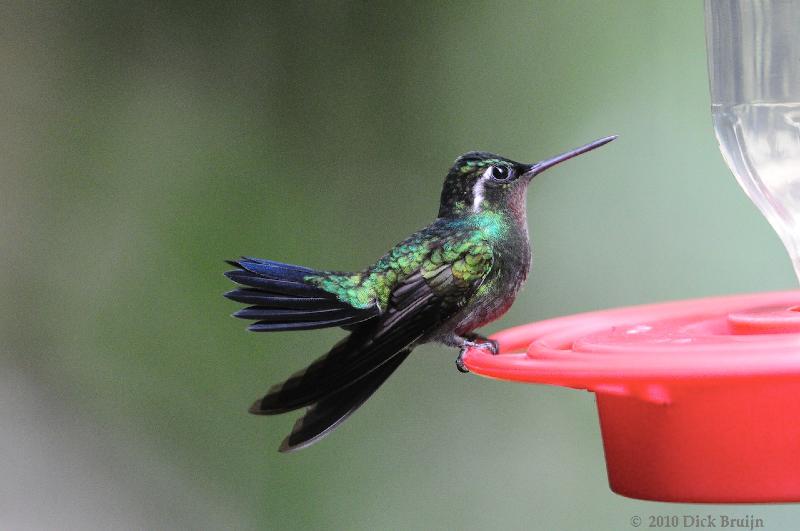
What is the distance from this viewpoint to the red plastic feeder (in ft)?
4.82

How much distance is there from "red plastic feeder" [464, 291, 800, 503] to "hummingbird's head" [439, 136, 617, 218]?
3.39 feet

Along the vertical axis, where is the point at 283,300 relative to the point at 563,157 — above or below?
below

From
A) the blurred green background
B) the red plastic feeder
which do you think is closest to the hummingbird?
the red plastic feeder

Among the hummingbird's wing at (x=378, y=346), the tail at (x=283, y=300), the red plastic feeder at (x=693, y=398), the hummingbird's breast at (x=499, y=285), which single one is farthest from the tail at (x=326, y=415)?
the red plastic feeder at (x=693, y=398)

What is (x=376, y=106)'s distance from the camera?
187 inches

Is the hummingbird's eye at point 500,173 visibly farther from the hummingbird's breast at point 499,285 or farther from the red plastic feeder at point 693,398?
the red plastic feeder at point 693,398

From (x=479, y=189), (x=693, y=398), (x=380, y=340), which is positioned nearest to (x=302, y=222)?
(x=479, y=189)

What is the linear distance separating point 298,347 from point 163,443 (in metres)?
0.67

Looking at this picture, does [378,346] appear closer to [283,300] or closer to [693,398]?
[283,300]

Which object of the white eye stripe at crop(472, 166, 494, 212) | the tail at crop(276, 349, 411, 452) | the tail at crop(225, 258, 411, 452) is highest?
the white eye stripe at crop(472, 166, 494, 212)

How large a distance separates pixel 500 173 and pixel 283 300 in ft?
2.79

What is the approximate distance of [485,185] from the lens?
300 centimetres

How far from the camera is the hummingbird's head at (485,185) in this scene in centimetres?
298

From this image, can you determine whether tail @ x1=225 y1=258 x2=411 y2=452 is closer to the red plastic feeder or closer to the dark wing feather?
the dark wing feather
